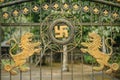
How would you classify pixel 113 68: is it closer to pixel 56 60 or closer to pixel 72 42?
pixel 72 42

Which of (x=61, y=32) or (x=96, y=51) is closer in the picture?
(x=61, y=32)

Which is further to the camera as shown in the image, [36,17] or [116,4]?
[36,17]

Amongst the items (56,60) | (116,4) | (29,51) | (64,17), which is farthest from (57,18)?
(56,60)

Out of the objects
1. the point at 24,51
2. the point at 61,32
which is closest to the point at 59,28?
the point at 61,32

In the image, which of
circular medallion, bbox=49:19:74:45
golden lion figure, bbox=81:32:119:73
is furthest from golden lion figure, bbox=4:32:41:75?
golden lion figure, bbox=81:32:119:73

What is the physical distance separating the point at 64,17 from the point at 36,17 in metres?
5.33

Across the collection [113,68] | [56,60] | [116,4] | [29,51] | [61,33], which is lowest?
[56,60]

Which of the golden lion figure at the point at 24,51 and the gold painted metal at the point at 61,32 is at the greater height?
the gold painted metal at the point at 61,32

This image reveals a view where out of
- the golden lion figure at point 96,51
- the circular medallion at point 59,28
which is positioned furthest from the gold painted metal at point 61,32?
the golden lion figure at point 96,51

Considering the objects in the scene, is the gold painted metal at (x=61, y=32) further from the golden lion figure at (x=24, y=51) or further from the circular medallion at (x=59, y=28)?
the golden lion figure at (x=24, y=51)

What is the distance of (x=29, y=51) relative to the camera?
14.7ft

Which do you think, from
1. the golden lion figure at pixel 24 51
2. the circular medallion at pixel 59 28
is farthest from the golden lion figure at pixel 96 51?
the golden lion figure at pixel 24 51

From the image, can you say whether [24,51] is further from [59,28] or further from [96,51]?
[96,51]

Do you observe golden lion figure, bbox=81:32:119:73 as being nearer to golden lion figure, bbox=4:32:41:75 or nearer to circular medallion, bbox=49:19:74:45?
circular medallion, bbox=49:19:74:45
